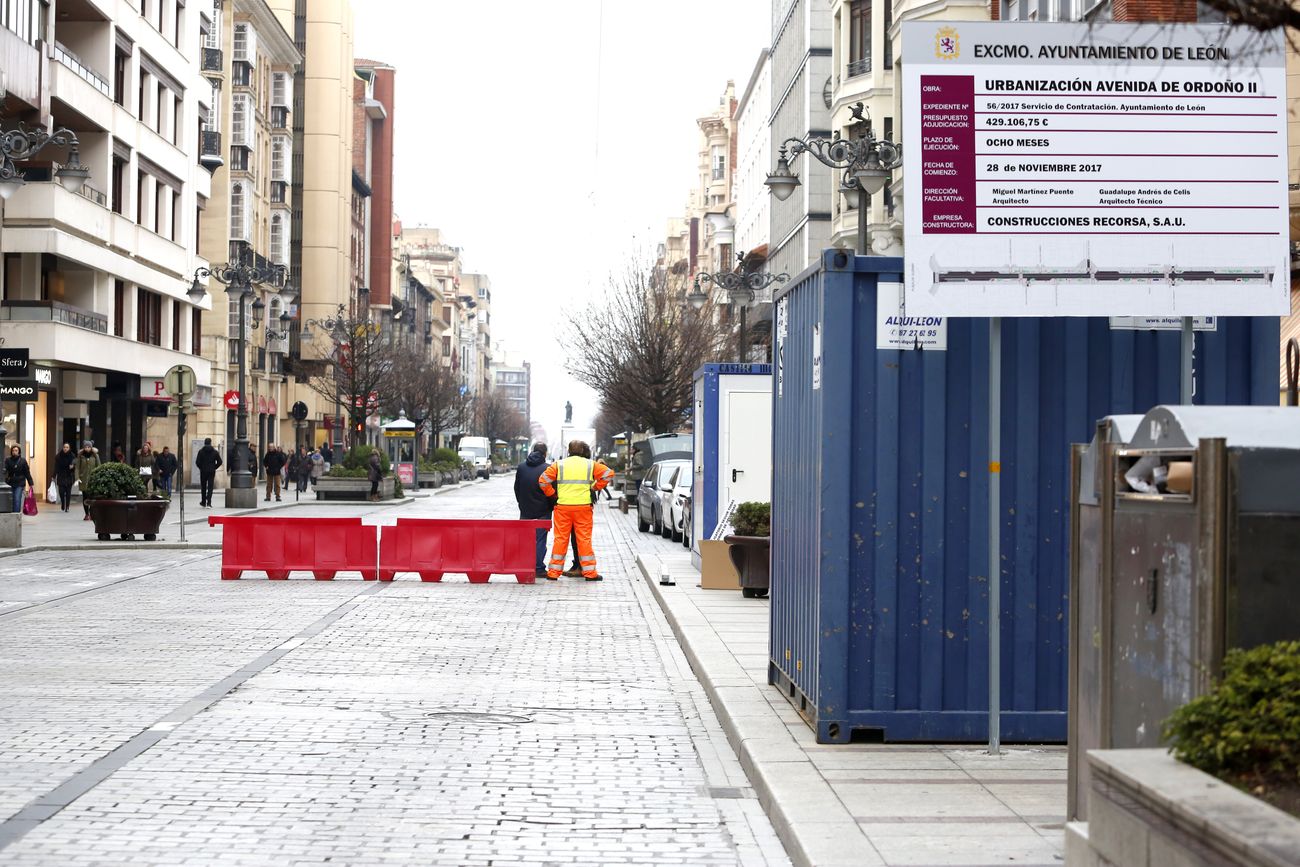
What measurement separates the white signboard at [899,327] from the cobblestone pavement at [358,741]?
7.57 ft

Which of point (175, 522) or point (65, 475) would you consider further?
point (65, 475)

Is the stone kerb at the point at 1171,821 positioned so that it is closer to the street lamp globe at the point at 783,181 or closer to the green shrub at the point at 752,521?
the green shrub at the point at 752,521

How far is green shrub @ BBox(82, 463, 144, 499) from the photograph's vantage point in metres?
28.7

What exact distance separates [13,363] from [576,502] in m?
11.9

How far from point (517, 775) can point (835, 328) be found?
8.84 feet

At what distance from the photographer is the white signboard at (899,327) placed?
8719mm

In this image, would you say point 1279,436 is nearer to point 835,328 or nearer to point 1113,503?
point 1113,503

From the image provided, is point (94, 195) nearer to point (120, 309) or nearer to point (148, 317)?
point (120, 309)

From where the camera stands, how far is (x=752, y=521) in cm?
1828

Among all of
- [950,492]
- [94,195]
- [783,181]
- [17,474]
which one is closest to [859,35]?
[94,195]

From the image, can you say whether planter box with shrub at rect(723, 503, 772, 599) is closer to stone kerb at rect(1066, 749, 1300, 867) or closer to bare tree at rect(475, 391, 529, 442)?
stone kerb at rect(1066, 749, 1300, 867)

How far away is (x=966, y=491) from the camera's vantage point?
881cm

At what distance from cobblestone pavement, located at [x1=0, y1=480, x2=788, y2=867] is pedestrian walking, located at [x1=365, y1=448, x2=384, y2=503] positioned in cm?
3679

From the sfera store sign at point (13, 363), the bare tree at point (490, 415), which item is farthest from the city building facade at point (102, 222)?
the bare tree at point (490, 415)
